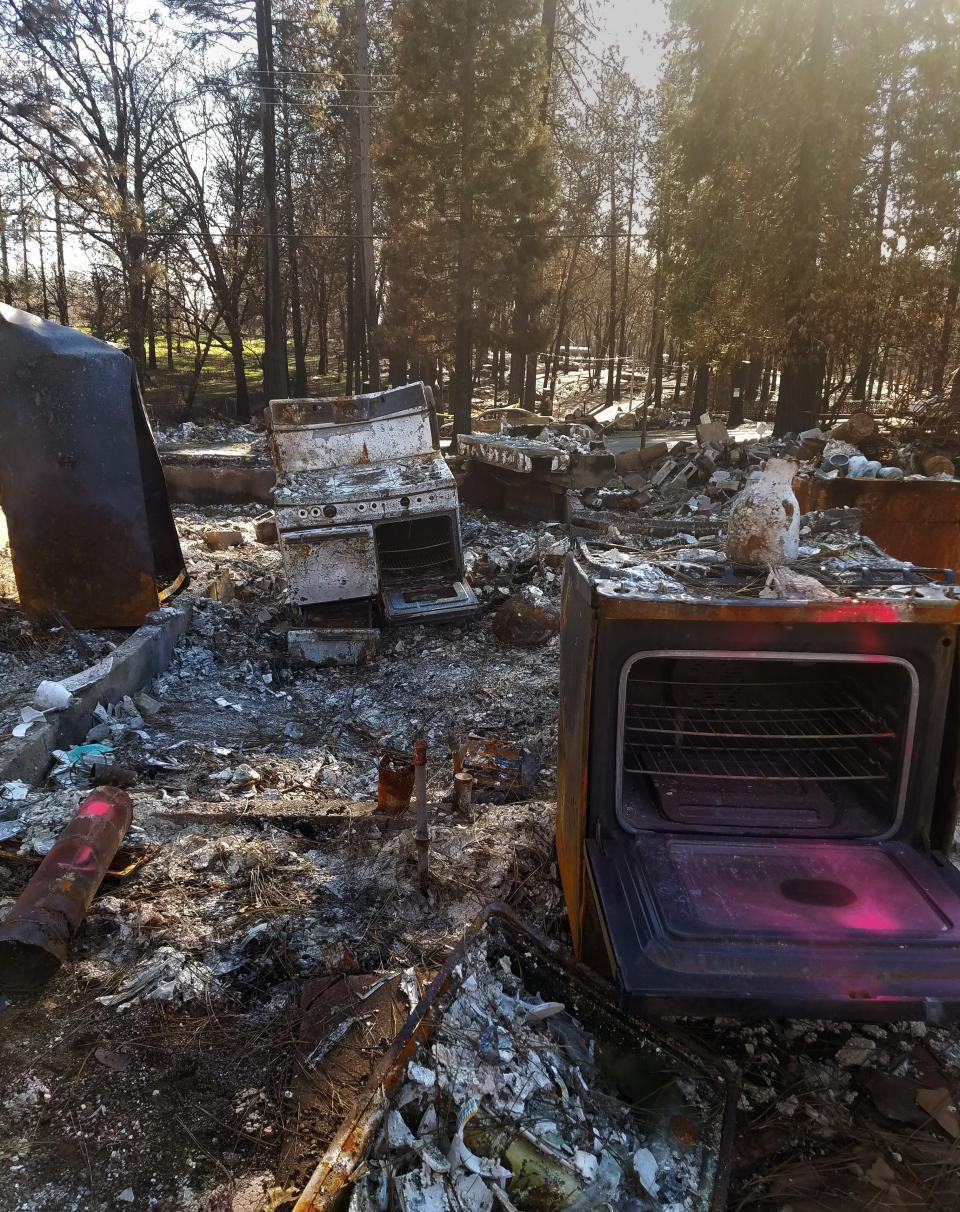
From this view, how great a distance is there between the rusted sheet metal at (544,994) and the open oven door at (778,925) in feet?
1.14

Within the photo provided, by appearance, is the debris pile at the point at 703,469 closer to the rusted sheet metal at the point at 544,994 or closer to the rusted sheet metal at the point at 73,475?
the rusted sheet metal at the point at 73,475

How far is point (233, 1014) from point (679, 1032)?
5.09ft

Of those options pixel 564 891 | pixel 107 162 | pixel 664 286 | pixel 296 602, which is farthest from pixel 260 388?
pixel 564 891

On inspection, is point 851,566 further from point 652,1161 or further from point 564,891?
point 652,1161

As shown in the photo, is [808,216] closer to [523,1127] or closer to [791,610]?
[791,610]

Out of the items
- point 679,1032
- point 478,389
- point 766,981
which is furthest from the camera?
point 478,389

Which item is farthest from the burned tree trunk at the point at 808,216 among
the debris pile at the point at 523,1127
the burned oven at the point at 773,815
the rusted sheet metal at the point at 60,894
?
the debris pile at the point at 523,1127

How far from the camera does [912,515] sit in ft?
22.1

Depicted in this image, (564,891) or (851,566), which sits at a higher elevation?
(851,566)

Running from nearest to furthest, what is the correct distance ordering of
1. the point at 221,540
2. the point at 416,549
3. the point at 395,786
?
1. the point at 395,786
2. the point at 416,549
3. the point at 221,540

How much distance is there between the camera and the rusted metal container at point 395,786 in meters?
4.30

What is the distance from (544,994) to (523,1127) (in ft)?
1.72

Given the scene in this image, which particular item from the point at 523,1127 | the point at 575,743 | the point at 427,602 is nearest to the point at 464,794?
the point at 575,743

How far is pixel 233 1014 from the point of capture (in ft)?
9.53
